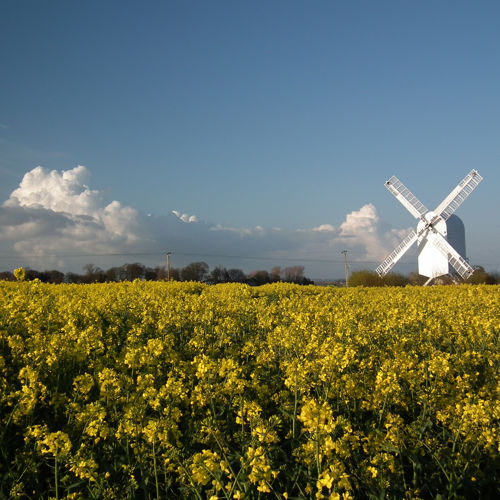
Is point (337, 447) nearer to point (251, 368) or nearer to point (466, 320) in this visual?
point (251, 368)

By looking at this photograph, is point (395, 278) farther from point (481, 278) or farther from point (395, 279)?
point (481, 278)

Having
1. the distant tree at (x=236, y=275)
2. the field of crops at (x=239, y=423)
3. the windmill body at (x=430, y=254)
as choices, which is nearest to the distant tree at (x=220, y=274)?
the distant tree at (x=236, y=275)

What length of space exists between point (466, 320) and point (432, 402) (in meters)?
4.51

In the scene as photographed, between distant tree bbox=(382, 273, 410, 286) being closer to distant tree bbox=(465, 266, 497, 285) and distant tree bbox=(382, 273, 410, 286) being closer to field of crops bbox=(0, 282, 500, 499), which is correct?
distant tree bbox=(465, 266, 497, 285)

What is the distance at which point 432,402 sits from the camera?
13.8ft

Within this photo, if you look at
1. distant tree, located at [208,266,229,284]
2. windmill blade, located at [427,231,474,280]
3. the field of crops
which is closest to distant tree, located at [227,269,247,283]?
distant tree, located at [208,266,229,284]

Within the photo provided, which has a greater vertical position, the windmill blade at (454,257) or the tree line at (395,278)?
the windmill blade at (454,257)

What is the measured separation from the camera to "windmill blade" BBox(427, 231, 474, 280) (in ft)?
125

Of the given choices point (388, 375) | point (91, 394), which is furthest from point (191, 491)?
point (388, 375)

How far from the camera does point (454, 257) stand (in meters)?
38.9

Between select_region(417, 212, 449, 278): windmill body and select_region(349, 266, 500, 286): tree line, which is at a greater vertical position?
select_region(417, 212, 449, 278): windmill body

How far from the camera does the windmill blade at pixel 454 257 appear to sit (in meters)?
38.2

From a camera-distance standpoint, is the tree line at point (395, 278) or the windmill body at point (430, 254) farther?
the tree line at point (395, 278)

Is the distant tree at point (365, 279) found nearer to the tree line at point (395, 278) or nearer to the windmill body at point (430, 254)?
the tree line at point (395, 278)
